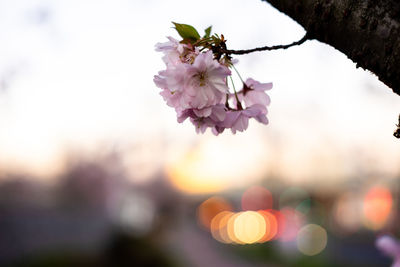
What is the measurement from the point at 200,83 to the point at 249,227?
26388mm

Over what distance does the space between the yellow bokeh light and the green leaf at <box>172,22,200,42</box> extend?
74.2ft

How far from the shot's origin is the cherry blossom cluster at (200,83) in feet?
4.28

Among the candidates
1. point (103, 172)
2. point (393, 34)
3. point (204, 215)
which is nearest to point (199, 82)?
point (393, 34)

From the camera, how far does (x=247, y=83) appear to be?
5.50 ft

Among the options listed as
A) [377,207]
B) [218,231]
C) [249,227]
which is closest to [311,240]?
[377,207]

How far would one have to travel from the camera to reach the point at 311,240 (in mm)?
16641

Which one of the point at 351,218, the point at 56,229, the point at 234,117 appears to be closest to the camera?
the point at 234,117

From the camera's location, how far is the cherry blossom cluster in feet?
4.28

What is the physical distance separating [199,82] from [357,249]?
18618mm

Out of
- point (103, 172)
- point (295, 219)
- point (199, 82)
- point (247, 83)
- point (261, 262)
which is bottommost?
point (199, 82)

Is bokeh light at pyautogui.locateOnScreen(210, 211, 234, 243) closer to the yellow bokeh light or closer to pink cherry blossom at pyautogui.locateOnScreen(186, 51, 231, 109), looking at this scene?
the yellow bokeh light

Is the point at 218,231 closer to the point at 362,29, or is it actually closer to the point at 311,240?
the point at 311,240

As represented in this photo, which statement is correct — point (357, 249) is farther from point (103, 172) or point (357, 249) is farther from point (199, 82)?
point (103, 172)

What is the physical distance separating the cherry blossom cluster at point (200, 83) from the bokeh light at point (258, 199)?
29.6 meters
